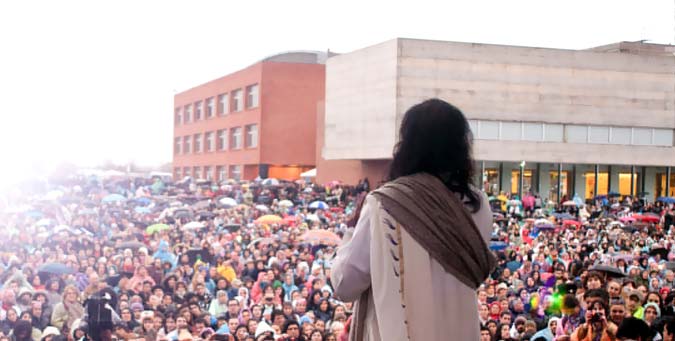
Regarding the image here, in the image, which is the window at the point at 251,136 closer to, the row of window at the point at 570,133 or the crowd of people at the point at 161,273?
the row of window at the point at 570,133

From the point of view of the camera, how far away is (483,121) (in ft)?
143

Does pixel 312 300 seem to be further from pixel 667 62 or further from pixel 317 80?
pixel 317 80

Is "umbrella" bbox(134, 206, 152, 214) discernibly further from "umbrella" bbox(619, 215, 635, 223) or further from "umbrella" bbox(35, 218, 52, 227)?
"umbrella" bbox(619, 215, 635, 223)

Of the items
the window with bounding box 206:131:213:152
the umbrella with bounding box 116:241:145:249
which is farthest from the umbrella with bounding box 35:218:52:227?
the window with bounding box 206:131:213:152

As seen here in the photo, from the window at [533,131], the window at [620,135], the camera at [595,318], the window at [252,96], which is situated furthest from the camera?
the window at [252,96]

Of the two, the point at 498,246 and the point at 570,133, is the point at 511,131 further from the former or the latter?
the point at 498,246

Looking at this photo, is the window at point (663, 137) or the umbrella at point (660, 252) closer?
the umbrella at point (660, 252)

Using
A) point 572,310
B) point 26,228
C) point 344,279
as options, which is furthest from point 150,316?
point 26,228

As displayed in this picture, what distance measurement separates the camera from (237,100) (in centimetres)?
6291

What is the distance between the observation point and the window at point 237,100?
203 ft

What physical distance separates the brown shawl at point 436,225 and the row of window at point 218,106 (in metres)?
55.5

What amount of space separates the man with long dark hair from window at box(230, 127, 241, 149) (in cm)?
5903

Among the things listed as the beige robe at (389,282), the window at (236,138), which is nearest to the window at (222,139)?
the window at (236,138)

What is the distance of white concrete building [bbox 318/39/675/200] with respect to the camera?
42.8 meters
